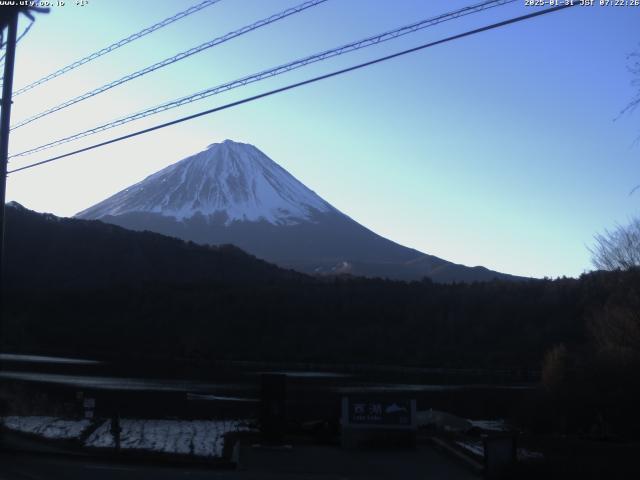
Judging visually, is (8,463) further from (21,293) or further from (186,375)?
(21,293)

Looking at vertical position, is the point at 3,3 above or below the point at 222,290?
below

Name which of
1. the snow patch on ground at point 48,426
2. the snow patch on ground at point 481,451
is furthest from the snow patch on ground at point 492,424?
the snow patch on ground at point 48,426

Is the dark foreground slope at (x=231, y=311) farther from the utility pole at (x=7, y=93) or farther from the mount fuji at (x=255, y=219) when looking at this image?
the utility pole at (x=7, y=93)

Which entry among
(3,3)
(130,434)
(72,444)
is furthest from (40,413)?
(3,3)

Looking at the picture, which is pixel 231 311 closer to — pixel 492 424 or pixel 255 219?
pixel 492 424

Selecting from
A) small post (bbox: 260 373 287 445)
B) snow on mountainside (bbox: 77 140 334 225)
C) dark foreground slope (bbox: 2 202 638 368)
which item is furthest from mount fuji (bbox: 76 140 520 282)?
small post (bbox: 260 373 287 445)
